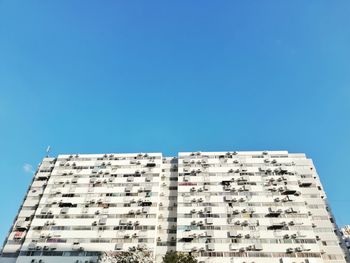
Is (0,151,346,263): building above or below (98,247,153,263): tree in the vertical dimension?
above

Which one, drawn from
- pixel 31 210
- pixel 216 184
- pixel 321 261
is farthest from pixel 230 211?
pixel 31 210

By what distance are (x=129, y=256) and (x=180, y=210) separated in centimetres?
1780

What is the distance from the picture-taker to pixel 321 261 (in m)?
56.3

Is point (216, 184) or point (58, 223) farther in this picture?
point (216, 184)

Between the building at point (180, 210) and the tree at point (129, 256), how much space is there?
1663 mm

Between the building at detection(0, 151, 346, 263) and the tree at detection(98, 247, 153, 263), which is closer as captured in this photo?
the tree at detection(98, 247, 153, 263)

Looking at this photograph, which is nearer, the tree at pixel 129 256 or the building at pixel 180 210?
the tree at pixel 129 256

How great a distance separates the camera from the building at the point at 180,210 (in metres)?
60.0

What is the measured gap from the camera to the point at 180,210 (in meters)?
66.2

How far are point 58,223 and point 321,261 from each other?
2205 inches

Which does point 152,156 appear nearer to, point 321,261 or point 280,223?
point 280,223

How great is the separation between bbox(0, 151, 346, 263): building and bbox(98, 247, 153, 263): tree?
166cm

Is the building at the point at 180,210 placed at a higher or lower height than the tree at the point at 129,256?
higher

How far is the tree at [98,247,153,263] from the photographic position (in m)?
50.3
